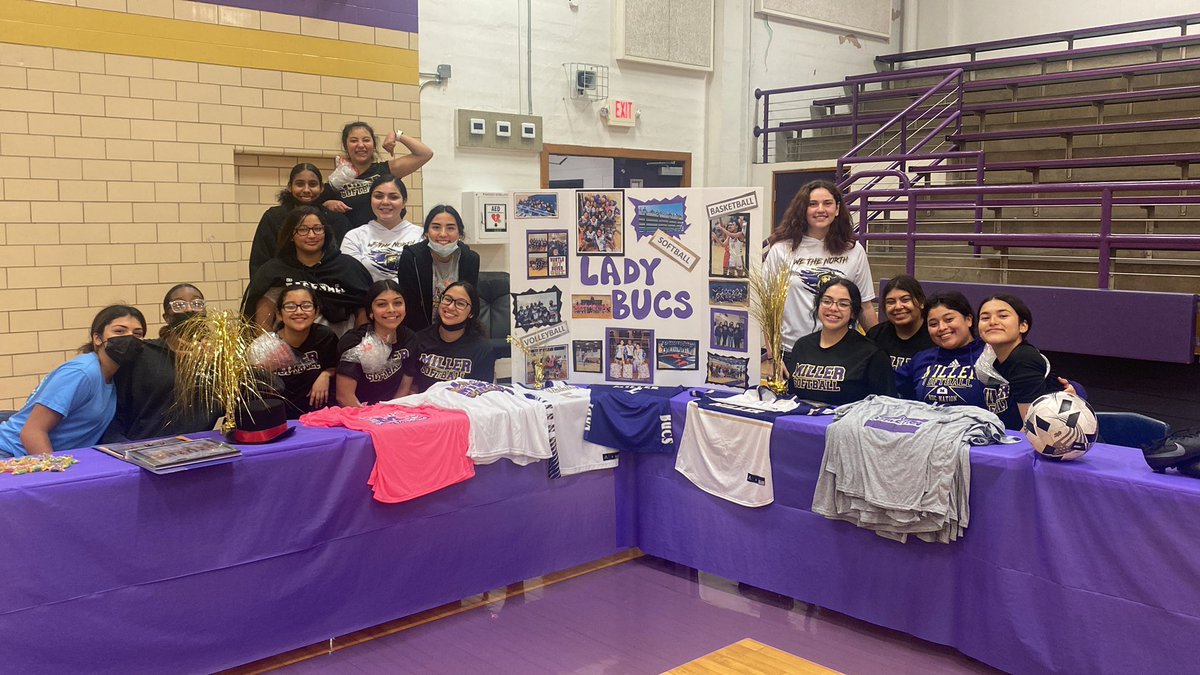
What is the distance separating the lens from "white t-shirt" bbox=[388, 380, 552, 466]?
4.23 meters

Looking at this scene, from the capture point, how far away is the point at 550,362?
5047 mm

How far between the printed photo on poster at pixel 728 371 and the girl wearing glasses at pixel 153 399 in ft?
7.84

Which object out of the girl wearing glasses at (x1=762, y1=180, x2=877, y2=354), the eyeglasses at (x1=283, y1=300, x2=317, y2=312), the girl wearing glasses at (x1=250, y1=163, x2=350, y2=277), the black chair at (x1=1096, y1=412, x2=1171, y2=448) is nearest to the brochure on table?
the girl wearing glasses at (x1=762, y1=180, x2=877, y2=354)

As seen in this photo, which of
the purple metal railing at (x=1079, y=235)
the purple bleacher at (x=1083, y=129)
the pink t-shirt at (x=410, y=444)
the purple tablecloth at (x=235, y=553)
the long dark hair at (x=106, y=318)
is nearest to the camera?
the purple tablecloth at (x=235, y=553)

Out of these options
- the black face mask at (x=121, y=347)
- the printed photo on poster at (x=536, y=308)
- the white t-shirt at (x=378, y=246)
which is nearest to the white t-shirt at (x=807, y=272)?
the printed photo on poster at (x=536, y=308)

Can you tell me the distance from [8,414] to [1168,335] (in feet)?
19.2

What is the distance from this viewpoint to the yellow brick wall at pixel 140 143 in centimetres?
571

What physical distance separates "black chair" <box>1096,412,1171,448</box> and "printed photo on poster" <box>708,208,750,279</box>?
174 cm

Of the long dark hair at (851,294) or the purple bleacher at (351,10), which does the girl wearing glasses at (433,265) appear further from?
the purple bleacher at (351,10)

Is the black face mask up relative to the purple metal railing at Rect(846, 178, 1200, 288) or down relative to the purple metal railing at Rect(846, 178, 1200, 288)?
down

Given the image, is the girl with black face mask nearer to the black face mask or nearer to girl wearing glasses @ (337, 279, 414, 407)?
the black face mask

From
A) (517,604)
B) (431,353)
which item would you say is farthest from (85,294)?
(517,604)

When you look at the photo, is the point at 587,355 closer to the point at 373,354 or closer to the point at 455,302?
the point at 455,302

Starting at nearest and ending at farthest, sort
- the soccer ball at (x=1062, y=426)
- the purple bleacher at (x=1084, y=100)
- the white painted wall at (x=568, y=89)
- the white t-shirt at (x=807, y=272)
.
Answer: the soccer ball at (x=1062, y=426)
the white t-shirt at (x=807, y=272)
the white painted wall at (x=568, y=89)
the purple bleacher at (x=1084, y=100)
